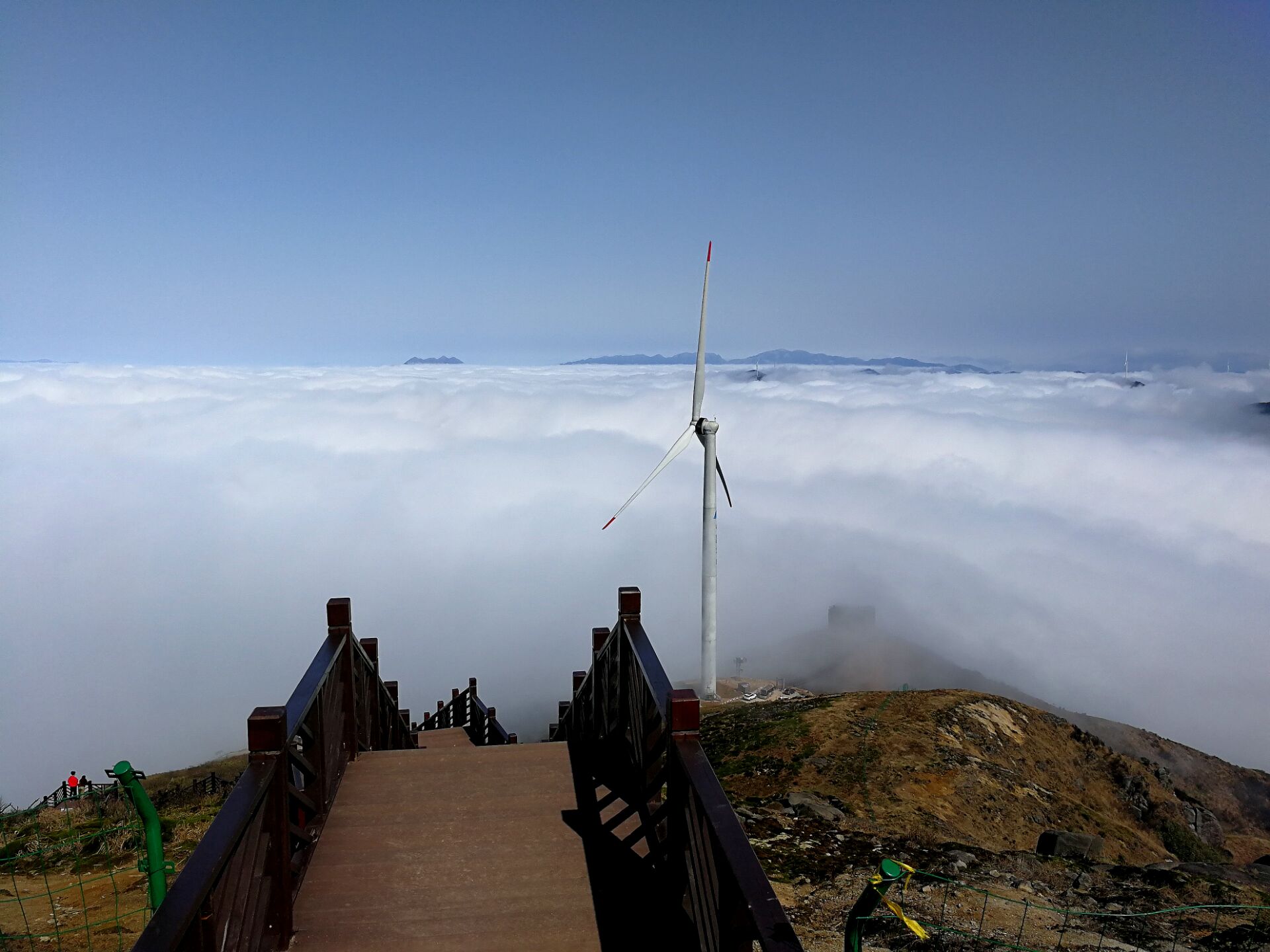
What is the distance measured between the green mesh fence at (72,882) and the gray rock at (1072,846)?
12.7 m

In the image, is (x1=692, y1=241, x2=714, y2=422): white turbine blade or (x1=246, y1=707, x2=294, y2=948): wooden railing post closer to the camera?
(x1=246, y1=707, x2=294, y2=948): wooden railing post

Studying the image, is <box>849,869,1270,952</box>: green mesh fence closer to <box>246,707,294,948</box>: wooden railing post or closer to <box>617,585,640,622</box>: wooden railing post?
<box>617,585,640,622</box>: wooden railing post

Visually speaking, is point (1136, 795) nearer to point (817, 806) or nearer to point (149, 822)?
point (817, 806)

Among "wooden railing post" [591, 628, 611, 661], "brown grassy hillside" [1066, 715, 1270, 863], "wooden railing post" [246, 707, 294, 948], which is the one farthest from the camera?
"brown grassy hillside" [1066, 715, 1270, 863]

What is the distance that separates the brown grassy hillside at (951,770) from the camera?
17031 millimetres

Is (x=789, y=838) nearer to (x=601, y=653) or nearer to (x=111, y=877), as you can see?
(x=601, y=653)

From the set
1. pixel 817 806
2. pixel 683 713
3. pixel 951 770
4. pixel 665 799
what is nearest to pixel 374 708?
pixel 665 799

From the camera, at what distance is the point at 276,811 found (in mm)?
5074

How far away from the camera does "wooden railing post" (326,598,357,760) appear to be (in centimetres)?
762

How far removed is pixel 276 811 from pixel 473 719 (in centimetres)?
1448

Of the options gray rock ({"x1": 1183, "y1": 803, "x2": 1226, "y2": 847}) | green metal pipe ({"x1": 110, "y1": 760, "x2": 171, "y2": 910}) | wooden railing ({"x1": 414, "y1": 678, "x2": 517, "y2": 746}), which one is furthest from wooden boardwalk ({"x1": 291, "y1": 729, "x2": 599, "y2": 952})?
gray rock ({"x1": 1183, "y1": 803, "x2": 1226, "y2": 847})

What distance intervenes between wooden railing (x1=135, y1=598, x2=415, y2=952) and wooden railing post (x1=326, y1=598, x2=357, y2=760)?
12 millimetres

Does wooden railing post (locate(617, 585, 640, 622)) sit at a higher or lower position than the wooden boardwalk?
higher

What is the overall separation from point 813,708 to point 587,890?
779 inches
